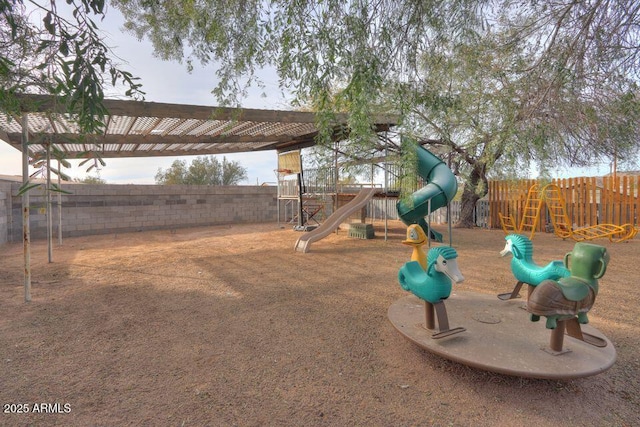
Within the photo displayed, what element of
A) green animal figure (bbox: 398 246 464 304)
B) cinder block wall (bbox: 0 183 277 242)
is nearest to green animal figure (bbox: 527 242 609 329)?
green animal figure (bbox: 398 246 464 304)

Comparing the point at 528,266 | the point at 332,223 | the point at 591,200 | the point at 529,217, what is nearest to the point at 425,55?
the point at 528,266

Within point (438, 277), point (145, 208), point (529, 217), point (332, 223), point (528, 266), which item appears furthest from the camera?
point (145, 208)

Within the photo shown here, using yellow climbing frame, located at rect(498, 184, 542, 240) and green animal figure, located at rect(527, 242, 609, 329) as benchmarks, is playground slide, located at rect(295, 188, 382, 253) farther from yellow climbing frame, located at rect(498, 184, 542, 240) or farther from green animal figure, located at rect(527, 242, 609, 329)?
green animal figure, located at rect(527, 242, 609, 329)

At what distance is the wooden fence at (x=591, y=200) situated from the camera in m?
10.4

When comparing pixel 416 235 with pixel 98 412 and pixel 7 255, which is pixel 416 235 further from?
pixel 7 255

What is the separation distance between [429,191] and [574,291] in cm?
618

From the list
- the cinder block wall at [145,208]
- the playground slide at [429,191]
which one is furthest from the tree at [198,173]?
the playground slide at [429,191]

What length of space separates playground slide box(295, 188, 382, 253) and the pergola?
6.79 ft

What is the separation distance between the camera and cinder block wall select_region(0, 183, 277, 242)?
1079cm

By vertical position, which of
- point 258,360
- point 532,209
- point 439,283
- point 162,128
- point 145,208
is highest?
point 162,128

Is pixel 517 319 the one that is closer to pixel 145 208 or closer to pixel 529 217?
pixel 529 217

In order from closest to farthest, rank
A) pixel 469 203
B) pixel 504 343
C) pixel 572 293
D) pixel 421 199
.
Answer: pixel 572 293 < pixel 504 343 < pixel 421 199 < pixel 469 203

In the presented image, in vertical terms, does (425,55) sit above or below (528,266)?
above

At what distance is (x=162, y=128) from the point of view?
797 cm
